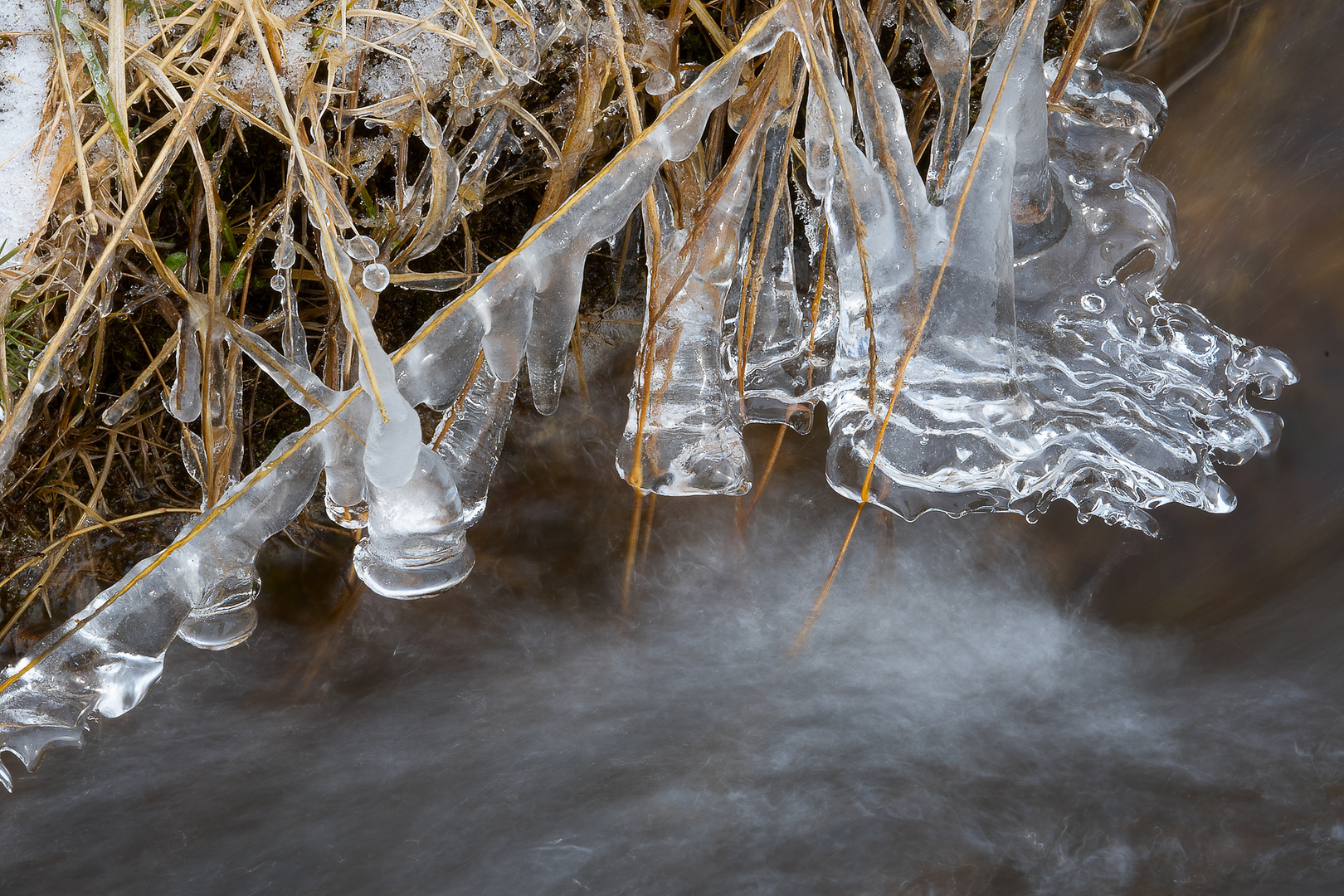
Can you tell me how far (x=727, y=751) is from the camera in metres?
1.26

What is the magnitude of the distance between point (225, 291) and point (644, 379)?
0.64m

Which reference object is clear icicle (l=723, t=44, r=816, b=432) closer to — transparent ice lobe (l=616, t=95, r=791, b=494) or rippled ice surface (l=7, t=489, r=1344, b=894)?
transparent ice lobe (l=616, t=95, r=791, b=494)

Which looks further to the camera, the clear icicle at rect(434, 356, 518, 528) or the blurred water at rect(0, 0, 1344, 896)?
the clear icicle at rect(434, 356, 518, 528)

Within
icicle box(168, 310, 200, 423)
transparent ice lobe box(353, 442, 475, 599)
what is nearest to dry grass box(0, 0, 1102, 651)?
icicle box(168, 310, 200, 423)

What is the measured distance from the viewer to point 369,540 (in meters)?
1.34

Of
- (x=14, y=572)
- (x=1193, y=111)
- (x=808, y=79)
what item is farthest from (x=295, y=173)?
(x=1193, y=111)

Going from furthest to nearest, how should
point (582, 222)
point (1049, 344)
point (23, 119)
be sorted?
point (1049, 344), point (23, 119), point (582, 222)

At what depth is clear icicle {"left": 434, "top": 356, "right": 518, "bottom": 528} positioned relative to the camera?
139 centimetres

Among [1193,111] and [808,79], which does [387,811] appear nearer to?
[808,79]

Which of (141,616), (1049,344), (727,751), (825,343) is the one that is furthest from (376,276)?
(1049,344)

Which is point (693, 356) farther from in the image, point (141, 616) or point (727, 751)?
point (141, 616)

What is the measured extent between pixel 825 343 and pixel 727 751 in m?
0.61

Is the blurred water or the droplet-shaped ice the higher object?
the droplet-shaped ice

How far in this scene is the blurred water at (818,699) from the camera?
1.15m
